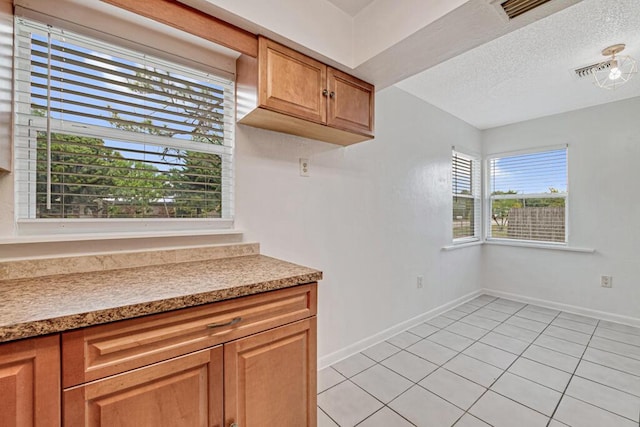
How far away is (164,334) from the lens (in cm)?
88

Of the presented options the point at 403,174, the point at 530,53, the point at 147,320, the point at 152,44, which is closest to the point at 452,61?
the point at 530,53

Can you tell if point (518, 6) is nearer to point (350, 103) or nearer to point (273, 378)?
point (350, 103)

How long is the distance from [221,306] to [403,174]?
2.28 m

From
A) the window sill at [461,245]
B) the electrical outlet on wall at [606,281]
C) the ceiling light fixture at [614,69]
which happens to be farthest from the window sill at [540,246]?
the ceiling light fixture at [614,69]

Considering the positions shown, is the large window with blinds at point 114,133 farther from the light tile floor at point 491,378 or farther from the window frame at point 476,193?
the window frame at point 476,193

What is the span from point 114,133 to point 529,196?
4.44 metres

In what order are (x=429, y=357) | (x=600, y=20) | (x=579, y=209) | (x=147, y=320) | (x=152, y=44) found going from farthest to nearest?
1. (x=579, y=209)
2. (x=429, y=357)
3. (x=600, y=20)
4. (x=152, y=44)
5. (x=147, y=320)

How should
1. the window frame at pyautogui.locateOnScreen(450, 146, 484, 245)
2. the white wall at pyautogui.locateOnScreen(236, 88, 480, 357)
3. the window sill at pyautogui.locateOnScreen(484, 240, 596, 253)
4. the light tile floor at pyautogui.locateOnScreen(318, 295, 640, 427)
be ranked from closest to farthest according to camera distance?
the light tile floor at pyautogui.locateOnScreen(318, 295, 640, 427) < the white wall at pyautogui.locateOnScreen(236, 88, 480, 357) < the window sill at pyautogui.locateOnScreen(484, 240, 596, 253) < the window frame at pyautogui.locateOnScreen(450, 146, 484, 245)

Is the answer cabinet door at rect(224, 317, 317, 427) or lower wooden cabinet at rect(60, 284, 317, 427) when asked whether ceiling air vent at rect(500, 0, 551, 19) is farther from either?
cabinet door at rect(224, 317, 317, 427)

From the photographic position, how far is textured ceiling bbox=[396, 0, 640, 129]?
1.75 m

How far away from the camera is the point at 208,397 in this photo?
96 centimetres

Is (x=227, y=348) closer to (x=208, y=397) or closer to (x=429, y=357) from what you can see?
(x=208, y=397)

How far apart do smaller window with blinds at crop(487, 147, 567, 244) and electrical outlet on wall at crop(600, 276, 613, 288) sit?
Result: 1.71ft

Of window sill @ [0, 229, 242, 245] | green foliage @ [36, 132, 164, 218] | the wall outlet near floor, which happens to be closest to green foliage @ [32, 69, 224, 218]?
green foliage @ [36, 132, 164, 218]
